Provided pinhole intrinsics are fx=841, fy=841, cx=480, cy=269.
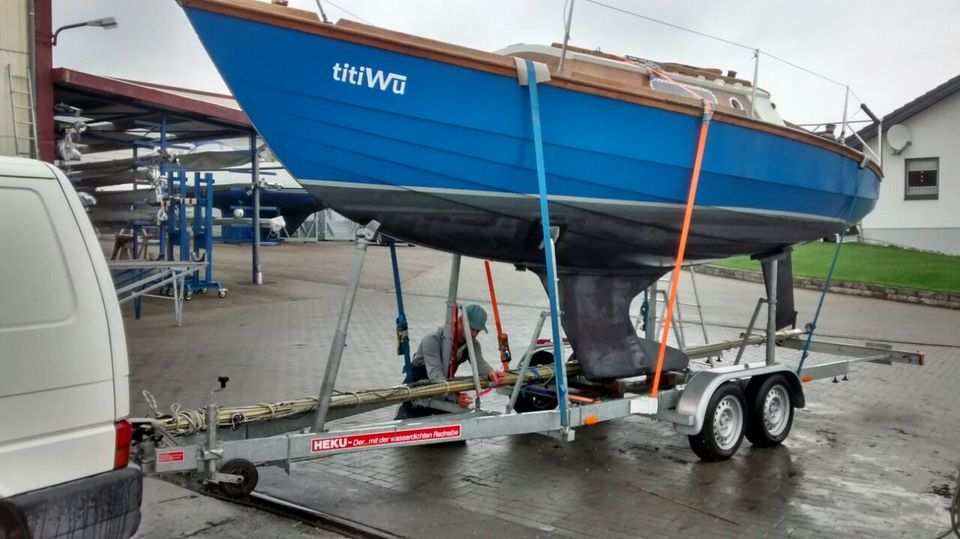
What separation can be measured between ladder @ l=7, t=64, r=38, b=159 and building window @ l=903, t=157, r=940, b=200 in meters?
25.2

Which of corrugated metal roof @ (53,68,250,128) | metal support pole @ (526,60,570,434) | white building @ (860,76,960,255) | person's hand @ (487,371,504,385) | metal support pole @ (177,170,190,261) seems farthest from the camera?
white building @ (860,76,960,255)

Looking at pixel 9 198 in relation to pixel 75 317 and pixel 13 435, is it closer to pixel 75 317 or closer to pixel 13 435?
pixel 75 317

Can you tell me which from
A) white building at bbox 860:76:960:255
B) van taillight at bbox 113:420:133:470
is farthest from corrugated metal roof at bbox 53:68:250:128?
white building at bbox 860:76:960:255

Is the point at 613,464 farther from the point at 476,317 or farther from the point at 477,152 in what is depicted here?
the point at 477,152

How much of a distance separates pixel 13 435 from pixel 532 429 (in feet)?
10.4

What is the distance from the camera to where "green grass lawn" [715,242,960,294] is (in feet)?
68.0

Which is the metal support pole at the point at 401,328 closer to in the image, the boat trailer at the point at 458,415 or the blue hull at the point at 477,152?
the boat trailer at the point at 458,415

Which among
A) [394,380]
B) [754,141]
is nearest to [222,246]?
[394,380]

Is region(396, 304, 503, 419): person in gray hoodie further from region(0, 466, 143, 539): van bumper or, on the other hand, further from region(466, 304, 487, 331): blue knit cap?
region(0, 466, 143, 539): van bumper

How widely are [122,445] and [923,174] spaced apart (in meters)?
28.5

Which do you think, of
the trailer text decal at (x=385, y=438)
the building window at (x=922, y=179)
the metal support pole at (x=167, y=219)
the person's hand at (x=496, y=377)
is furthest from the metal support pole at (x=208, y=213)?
the building window at (x=922, y=179)

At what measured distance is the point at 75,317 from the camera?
3.62 m

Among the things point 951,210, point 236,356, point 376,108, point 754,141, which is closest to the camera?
point 376,108

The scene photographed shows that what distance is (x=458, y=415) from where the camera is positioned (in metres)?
6.00
